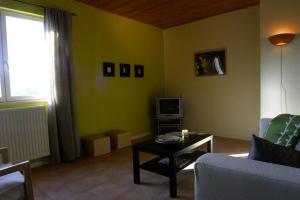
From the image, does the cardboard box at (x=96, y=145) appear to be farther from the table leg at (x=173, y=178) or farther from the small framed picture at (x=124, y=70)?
the table leg at (x=173, y=178)

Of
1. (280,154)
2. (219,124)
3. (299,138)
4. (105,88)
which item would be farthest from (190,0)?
(280,154)

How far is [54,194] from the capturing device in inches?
88.3

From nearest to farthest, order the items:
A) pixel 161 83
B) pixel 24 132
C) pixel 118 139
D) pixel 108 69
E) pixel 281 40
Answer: pixel 24 132
pixel 281 40
pixel 118 139
pixel 108 69
pixel 161 83

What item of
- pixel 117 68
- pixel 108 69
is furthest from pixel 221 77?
pixel 108 69

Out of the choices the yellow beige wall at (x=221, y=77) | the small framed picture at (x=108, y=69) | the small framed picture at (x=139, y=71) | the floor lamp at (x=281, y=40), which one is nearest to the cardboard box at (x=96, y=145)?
the small framed picture at (x=108, y=69)

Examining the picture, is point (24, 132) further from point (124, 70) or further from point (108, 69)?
point (124, 70)

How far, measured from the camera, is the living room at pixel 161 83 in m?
2.63

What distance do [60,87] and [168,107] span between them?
2188 mm

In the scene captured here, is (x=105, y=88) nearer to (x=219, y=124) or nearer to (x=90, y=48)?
(x=90, y=48)

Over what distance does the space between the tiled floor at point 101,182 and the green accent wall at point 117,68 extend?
77cm

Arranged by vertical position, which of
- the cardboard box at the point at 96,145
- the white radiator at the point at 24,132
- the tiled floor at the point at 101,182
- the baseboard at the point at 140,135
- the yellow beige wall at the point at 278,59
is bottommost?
the tiled floor at the point at 101,182

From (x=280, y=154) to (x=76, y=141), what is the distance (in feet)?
9.23

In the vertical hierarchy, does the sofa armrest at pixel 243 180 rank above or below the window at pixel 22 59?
below

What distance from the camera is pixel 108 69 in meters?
3.90
